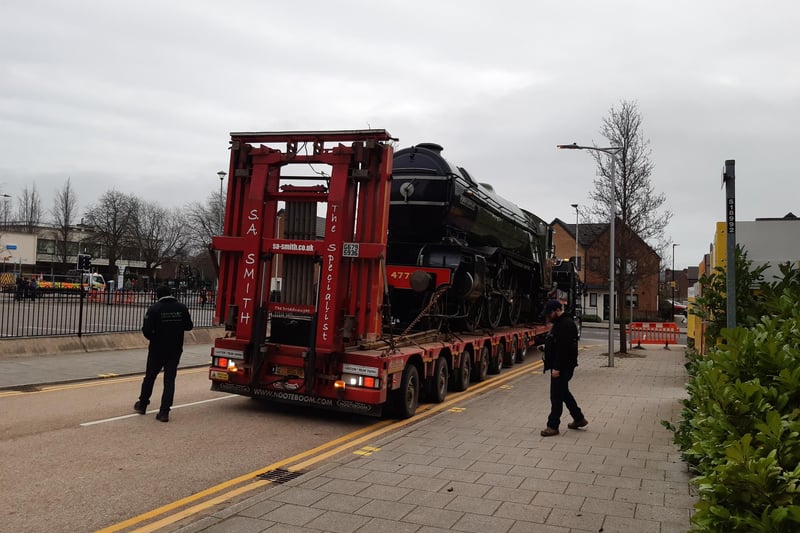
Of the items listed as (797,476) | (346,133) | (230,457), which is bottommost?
(230,457)

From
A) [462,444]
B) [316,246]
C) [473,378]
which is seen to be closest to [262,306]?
[316,246]

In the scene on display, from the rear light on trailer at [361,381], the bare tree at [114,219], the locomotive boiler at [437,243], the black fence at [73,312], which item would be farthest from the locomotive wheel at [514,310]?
the bare tree at [114,219]

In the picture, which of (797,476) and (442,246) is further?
(442,246)

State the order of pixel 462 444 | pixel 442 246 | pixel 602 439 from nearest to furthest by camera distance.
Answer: pixel 462 444
pixel 602 439
pixel 442 246

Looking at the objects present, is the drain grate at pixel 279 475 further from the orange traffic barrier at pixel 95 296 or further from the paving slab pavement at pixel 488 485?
the orange traffic barrier at pixel 95 296

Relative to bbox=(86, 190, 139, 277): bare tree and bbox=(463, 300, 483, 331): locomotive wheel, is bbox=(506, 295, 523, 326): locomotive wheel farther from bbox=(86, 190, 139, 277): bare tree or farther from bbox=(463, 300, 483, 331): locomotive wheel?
bbox=(86, 190, 139, 277): bare tree

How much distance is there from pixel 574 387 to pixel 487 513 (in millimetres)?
8811

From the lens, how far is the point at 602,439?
25.7ft

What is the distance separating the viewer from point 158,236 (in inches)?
2525

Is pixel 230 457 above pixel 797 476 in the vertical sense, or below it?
below

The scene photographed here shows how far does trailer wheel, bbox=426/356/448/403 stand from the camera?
10.3 meters

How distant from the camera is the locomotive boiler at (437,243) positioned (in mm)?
11258

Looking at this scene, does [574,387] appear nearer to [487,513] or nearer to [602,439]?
[602,439]

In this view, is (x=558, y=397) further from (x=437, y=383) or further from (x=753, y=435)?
(x=753, y=435)
